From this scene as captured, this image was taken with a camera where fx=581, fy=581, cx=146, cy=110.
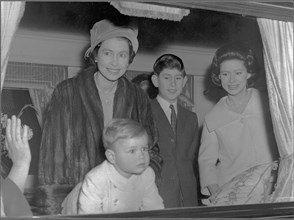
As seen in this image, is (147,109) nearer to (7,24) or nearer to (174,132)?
(174,132)

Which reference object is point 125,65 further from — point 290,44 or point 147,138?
point 290,44

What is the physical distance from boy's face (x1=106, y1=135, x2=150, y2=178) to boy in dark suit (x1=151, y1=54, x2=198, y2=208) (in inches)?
8.8

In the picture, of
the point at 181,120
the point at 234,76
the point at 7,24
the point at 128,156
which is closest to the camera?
the point at 7,24

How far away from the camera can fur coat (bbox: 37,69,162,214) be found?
2820 mm

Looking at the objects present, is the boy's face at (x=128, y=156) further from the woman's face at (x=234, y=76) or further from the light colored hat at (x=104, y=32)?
the woman's face at (x=234, y=76)

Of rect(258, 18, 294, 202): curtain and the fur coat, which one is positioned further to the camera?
rect(258, 18, 294, 202): curtain

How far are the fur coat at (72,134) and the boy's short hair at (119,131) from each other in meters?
0.03

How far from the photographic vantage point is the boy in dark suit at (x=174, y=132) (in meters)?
3.12

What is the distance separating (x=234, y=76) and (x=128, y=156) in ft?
2.83

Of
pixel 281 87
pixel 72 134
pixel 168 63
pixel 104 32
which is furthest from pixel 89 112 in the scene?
pixel 281 87

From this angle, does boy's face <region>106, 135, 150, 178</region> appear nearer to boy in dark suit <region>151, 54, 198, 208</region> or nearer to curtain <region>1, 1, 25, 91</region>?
boy in dark suit <region>151, 54, 198, 208</region>

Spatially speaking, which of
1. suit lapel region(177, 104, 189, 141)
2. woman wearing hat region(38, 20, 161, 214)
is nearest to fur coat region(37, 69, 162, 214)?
woman wearing hat region(38, 20, 161, 214)

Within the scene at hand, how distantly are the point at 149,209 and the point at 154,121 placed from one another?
1.55ft

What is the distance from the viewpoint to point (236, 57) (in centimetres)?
333
